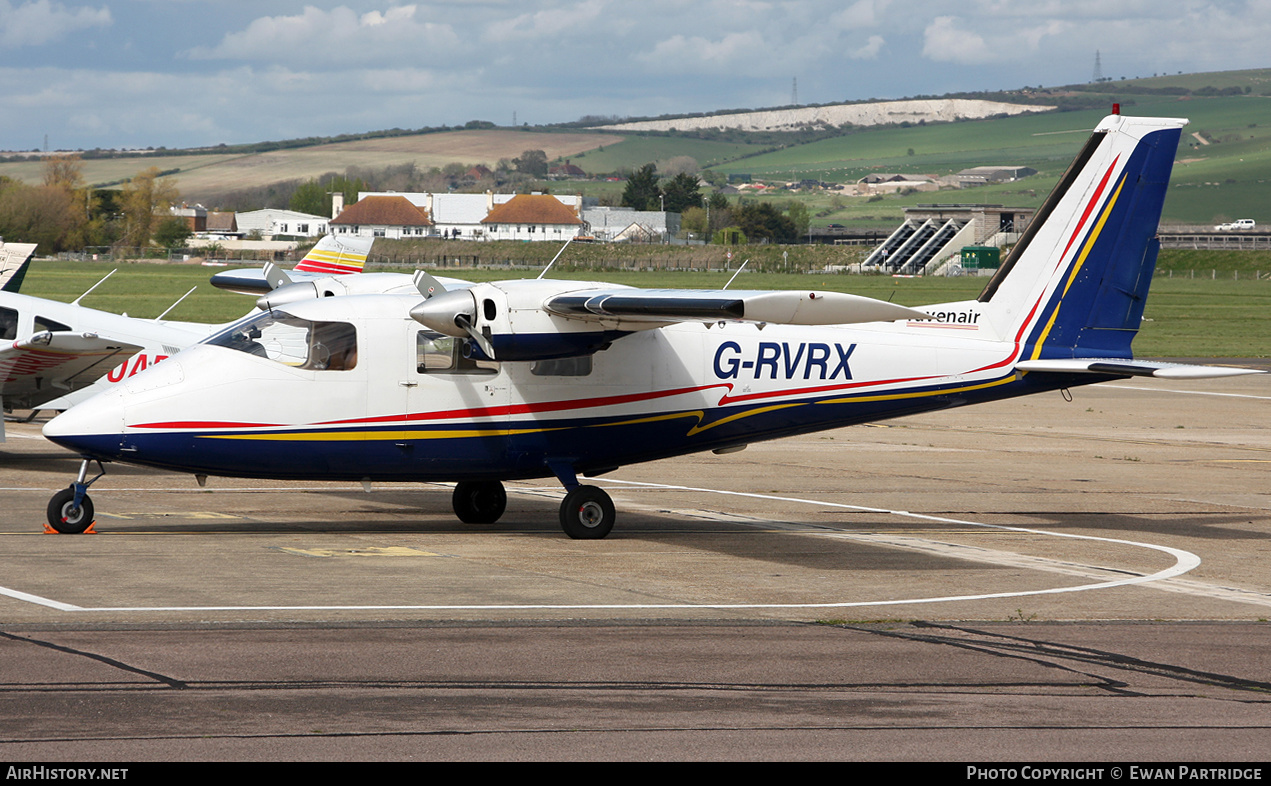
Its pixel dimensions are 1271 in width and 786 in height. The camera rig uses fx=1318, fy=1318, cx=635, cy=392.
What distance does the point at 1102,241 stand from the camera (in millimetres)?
18672

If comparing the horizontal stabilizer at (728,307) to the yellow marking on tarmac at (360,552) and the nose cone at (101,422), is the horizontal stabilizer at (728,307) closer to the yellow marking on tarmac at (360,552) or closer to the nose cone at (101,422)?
the yellow marking on tarmac at (360,552)

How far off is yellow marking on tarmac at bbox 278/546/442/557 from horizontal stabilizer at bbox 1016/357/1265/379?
8.62 meters

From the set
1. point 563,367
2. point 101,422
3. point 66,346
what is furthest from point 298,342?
point 66,346

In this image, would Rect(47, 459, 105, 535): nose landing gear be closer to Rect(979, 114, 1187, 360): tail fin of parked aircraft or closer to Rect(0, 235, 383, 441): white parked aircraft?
Rect(0, 235, 383, 441): white parked aircraft

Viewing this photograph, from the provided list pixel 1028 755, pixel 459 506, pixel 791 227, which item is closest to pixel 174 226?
pixel 791 227

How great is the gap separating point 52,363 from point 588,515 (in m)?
10.8

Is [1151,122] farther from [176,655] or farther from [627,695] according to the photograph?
[176,655]

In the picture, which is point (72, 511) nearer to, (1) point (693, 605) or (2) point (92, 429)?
(2) point (92, 429)

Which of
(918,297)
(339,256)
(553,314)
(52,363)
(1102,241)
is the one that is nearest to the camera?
(553,314)

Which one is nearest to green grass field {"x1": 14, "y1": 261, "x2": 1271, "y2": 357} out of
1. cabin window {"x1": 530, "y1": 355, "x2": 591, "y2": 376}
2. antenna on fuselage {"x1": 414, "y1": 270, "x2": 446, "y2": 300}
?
cabin window {"x1": 530, "y1": 355, "x2": 591, "y2": 376}

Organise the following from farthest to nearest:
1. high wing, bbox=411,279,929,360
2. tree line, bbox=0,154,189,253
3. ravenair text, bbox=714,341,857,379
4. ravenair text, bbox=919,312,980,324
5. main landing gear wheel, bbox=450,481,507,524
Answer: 1. tree line, bbox=0,154,189,253
2. ravenair text, bbox=919,312,980,324
3. main landing gear wheel, bbox=450,481,507,524
4. ravenair text, bbox=714,341,857,379
5. high wing, bbox=411,279,929,360

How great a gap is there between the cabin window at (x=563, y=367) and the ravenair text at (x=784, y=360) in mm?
1773

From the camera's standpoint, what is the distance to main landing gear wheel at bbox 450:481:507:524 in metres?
18.0

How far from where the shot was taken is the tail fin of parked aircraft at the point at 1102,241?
1852 centimetres
